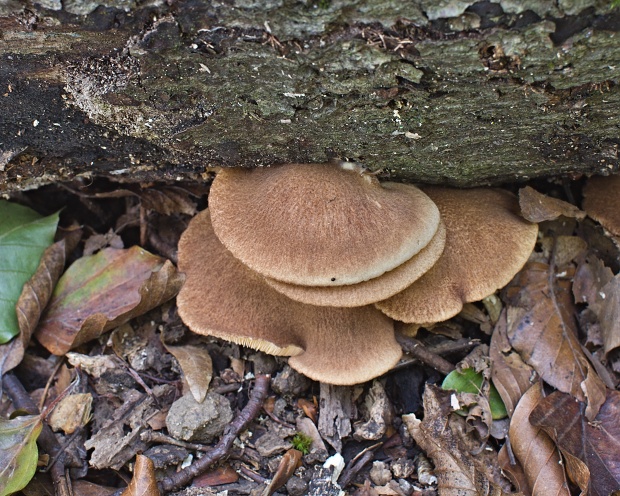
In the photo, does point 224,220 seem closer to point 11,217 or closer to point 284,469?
point 284,469

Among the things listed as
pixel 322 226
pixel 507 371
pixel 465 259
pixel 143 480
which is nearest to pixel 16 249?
pixel 143 480

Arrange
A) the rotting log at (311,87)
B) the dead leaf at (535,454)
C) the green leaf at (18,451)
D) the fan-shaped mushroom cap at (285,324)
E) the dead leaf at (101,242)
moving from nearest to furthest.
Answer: the rotting log at (311,87), the green leaf at (18,451), the dead leaf at (535,454), the fan-shaped mushroom cap at (285,324), the dead leaf at (101,242)

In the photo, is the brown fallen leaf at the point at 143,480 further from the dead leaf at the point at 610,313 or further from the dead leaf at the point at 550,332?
the dead leaf at the point at 610,313

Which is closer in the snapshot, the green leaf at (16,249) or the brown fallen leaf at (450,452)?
the brown fallen leaf at (450,452)

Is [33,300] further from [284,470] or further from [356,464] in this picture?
[356,464]

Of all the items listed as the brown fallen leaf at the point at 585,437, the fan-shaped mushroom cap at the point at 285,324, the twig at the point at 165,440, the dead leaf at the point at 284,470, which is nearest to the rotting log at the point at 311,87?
the fan-shaped mushroom cap at the point at 285,324

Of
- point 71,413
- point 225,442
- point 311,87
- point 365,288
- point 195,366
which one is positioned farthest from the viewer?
point 195,366

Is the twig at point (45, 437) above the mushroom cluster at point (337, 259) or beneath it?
beneath
